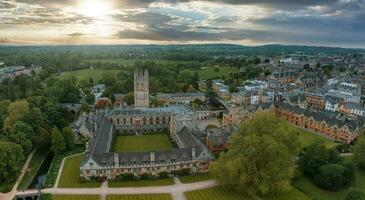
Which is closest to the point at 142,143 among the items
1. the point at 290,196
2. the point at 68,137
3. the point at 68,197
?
the point at 68,137

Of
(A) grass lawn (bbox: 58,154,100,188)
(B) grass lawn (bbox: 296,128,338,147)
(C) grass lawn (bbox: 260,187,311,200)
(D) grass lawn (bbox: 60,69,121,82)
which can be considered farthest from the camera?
(D) grass lawn (bbox: 60,69,121,82)

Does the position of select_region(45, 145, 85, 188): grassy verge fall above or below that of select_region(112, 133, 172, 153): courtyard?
below

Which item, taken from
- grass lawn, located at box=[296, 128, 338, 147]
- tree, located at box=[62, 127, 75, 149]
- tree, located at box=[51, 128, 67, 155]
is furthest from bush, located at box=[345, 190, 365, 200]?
tree, located at box=[62, 127, 75, 149]

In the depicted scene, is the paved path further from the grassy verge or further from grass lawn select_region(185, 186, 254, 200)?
the grassy verge

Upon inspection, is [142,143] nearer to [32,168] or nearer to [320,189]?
[32,168]

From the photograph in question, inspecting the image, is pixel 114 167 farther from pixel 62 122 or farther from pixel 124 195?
pixel 62 122

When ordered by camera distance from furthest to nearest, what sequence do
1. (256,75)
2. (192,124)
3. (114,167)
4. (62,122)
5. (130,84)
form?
1. (256,75)
2. (130,84)
3. (62,122)
4. (192,124)
5. (114,167)

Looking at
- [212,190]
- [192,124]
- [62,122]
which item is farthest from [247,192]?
[62,122]

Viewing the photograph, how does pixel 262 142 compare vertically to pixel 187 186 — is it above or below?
above
